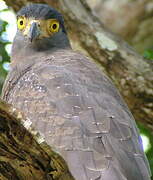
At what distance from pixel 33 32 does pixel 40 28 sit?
237 mm

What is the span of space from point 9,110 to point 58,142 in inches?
33.9

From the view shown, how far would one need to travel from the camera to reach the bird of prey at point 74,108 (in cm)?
522

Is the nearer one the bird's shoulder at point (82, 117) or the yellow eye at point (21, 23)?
the bird's shoulder at point (82, 117)

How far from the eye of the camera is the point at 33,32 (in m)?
6.85

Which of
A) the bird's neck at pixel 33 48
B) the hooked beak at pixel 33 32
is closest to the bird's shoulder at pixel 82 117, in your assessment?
the hooked beak at pixel 33 32

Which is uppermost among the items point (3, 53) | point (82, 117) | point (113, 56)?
point (82, 117)

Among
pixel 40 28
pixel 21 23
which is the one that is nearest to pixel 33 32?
pixel 40 28

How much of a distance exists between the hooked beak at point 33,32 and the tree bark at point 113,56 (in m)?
0.61

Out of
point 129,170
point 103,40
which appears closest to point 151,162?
point 103,40

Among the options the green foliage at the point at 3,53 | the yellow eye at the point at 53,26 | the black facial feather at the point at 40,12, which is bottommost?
the green foliage at the point at 3,53

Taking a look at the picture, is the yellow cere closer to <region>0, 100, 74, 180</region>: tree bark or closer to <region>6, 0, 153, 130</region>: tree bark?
<region>6, 0, 153, 130</region>: tree bark

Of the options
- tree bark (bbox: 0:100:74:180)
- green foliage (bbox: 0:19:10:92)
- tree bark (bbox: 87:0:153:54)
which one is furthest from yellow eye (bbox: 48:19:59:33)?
tree bark (bbox: 87:0:153:54)

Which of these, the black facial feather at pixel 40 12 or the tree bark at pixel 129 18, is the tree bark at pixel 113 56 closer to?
the black facial feather at pixel 40 12

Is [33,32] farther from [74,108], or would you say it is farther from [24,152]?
[24,152]
